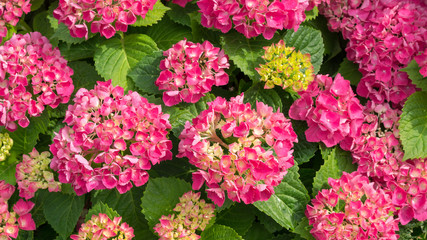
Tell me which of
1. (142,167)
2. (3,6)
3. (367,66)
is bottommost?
(142,167)

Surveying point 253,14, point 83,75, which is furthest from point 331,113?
point 83,75

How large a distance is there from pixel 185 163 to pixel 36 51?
0.72m

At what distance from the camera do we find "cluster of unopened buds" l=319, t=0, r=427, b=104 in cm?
173

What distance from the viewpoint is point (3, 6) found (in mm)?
1854

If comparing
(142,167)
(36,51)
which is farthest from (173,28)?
(142,167)

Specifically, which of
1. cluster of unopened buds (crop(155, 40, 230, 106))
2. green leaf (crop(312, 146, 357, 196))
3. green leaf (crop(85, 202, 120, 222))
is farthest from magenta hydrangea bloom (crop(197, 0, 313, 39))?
green leaf (crop(85, 202, 120, 222))

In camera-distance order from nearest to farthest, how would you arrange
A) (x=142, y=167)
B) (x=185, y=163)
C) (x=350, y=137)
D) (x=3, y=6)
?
(x=142, y=167)
(x=350, y=137)
(x=185, y=163)
(x=3, y=6)

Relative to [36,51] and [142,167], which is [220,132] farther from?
[36,51]

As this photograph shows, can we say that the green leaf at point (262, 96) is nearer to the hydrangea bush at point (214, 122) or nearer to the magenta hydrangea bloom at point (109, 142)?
the hydrangea bush at point (214, 122)

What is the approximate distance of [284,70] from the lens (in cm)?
158

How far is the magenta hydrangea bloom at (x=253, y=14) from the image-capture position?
1.56m

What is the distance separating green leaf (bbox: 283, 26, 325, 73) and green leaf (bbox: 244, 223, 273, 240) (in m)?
0.70

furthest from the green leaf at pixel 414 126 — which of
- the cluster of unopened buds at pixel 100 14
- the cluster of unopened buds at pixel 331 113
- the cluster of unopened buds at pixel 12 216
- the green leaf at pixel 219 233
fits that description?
the cluster of unopened buds at pixel 12 216

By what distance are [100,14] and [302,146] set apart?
914 millimetres
